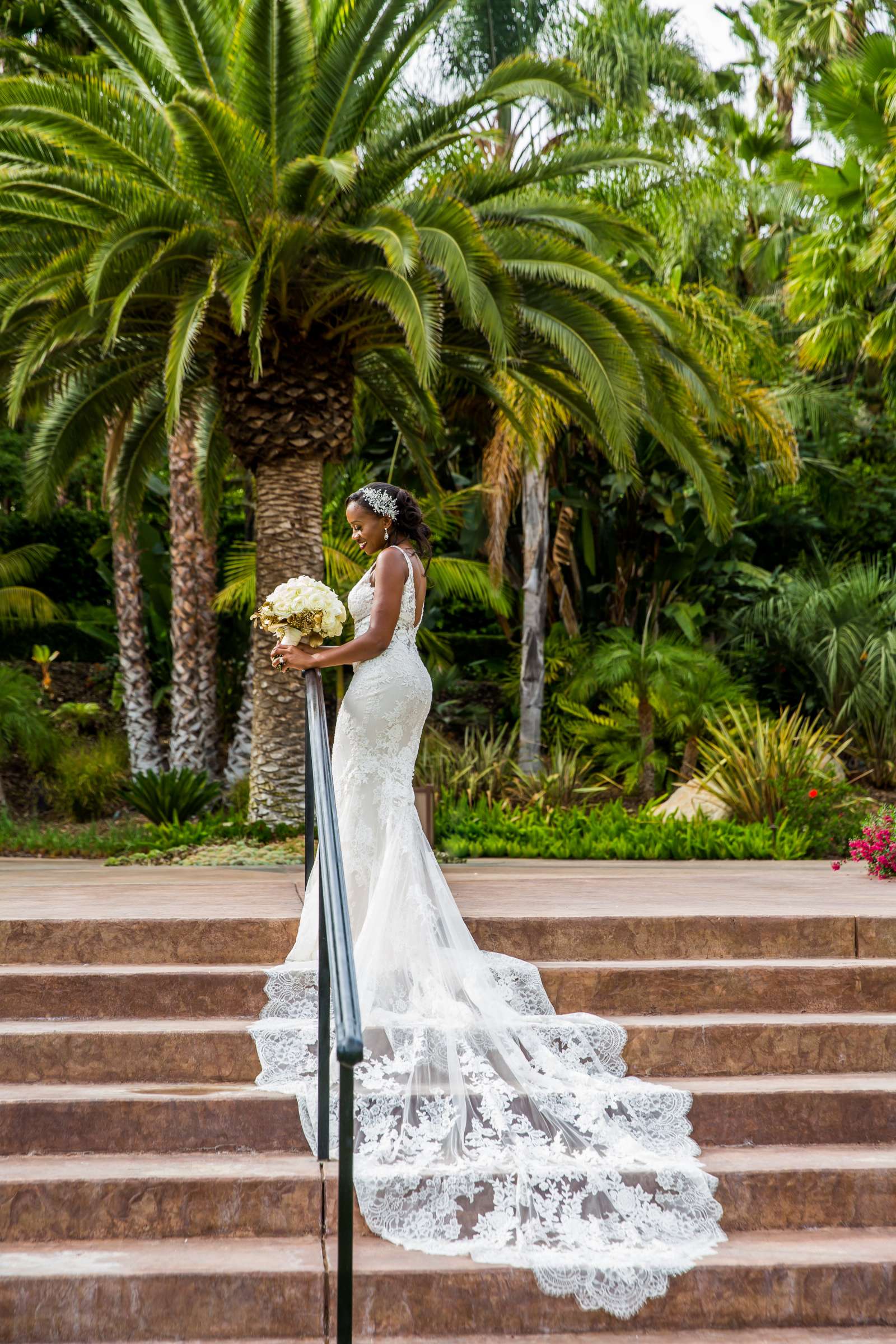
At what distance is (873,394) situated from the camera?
19641mm

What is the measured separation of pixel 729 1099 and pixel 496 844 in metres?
5.61

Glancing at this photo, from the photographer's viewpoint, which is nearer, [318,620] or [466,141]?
[318,620]

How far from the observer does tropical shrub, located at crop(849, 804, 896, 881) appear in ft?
23.1

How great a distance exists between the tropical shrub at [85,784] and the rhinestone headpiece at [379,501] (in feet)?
31.1

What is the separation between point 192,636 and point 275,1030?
995 cm

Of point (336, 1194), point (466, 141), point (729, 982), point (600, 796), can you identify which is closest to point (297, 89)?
point (466, 141)

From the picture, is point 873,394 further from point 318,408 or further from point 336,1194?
point 336,1194

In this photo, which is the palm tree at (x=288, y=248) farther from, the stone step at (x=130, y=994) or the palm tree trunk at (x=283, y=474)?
the stone step at (x=130, y=994)

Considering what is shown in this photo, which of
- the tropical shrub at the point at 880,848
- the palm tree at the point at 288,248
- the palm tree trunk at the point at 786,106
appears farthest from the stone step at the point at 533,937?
the palm tree trunk at the point at 786,106

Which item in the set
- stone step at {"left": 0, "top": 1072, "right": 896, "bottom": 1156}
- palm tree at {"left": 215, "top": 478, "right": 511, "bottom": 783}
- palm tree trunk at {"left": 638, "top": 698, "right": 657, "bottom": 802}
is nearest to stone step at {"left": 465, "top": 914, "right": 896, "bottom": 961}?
stone step at {"left": 0, "top": 1072, "right": 896, "bottom": 1156}

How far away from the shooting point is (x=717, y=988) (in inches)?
180

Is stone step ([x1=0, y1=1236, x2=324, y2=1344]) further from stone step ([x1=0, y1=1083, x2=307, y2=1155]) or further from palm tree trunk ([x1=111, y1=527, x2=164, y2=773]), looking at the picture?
palm tree trunk ([x1=111, y1=527, x2=164, y2=773])

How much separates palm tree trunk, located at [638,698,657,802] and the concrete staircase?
8879 millimetres

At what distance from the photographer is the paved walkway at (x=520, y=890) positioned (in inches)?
200
